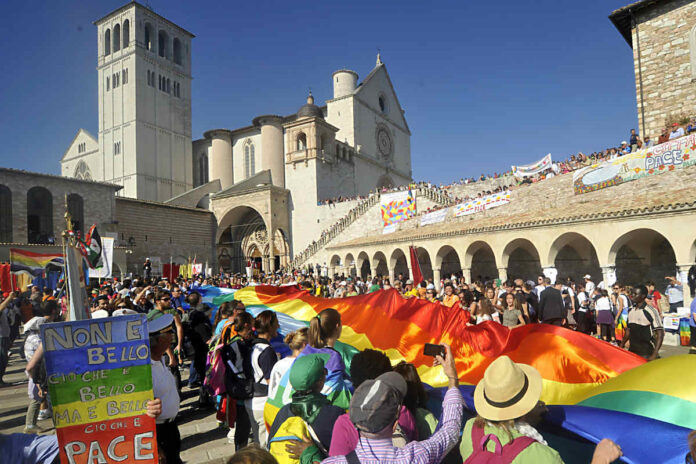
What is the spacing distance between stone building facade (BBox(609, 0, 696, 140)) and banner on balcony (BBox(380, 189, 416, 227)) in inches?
541

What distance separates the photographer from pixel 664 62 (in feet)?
70.9

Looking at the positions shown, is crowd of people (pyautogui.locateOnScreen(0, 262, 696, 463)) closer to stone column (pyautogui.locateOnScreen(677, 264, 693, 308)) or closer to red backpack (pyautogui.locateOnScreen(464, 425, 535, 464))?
red backpack (pyautogui.locateOnScreen(464, 425, 535, 464))

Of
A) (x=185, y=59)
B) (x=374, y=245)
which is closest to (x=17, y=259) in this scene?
(x=374, y=245)

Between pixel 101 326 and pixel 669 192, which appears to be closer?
pixel 101 326

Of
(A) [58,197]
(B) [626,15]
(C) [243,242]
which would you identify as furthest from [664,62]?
(A) [58,197]

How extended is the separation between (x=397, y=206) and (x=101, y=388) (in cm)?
2779

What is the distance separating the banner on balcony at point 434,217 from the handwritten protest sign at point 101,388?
77.0 feet

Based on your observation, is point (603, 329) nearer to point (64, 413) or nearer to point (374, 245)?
point (64, 413)

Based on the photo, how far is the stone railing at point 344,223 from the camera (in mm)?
29766

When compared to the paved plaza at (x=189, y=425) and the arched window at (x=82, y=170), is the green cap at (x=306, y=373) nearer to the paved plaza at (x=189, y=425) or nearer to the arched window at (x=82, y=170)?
the paved plaza at (x=189, y=425)

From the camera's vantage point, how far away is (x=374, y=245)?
28031 millimetres

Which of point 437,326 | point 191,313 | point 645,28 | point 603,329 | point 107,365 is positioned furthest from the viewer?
point 645,28

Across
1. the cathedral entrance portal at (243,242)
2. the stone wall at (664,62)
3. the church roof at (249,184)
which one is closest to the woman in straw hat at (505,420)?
the stone wall at (664,62)

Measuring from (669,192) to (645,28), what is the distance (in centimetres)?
1263
